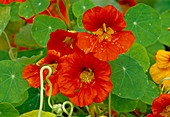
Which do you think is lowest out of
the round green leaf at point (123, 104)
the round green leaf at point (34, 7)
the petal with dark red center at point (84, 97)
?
the round green leaf at point (123, 104)

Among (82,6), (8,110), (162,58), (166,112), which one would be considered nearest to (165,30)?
(162,58)

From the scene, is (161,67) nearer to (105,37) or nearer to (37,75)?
(105,37)

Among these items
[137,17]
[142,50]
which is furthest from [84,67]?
[137,17]

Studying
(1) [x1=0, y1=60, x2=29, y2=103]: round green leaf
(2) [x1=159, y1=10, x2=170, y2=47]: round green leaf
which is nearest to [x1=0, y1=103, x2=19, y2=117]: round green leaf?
(1) [x1=0, y1=60, x2=29, y2=103]: round green leaf

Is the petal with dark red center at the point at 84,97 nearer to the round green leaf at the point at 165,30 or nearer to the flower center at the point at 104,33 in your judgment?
the flower center at the point at 104,33

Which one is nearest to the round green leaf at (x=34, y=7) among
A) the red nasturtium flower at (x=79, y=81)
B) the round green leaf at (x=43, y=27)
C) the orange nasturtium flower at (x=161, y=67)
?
the round green leaf at (x=43, y=27)

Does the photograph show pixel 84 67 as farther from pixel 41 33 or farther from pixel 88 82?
pixel 41 33
